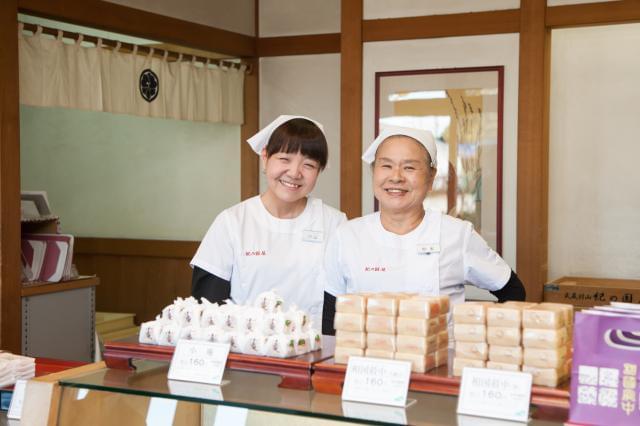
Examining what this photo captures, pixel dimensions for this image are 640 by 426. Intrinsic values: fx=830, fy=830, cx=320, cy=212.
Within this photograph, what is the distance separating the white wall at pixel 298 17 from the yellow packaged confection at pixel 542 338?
4416 mm

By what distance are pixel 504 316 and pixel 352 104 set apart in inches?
123

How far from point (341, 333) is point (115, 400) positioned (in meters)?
0.57

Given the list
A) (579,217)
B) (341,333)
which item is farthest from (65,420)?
(579,217)

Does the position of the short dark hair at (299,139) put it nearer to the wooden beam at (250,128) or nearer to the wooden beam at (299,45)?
the wooden beam at (299,45)

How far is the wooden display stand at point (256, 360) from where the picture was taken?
1.67 metres

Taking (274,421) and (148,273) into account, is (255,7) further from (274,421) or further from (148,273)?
(274,421)

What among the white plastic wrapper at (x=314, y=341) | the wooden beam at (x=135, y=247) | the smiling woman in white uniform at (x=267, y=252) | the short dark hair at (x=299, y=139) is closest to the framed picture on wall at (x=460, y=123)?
the smiling woman in white uniform at (x=267, y=252)

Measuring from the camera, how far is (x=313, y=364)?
167 centimetres

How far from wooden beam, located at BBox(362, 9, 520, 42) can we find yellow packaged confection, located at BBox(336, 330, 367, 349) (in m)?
3.05

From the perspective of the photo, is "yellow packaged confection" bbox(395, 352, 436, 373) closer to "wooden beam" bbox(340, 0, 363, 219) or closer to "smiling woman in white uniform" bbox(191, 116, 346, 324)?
"smiling woman in white uniform" bbox(191, 116, 346, 324)

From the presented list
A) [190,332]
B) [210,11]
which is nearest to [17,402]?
[190,332]

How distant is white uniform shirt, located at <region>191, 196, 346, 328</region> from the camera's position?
2.69 m

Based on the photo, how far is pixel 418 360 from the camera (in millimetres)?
1589

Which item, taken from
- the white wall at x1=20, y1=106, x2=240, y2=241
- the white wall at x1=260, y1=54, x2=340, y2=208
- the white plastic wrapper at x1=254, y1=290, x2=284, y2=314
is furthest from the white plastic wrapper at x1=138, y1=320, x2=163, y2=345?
the white wall at x1=20, y1=106, x2=240, y2=241
